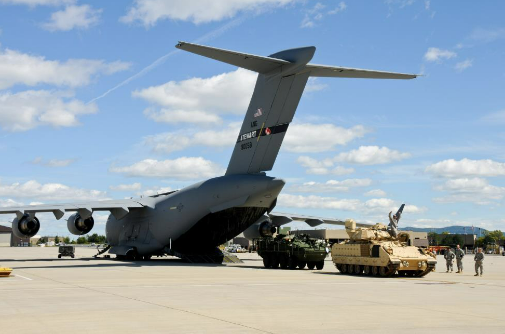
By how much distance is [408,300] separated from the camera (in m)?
13.6

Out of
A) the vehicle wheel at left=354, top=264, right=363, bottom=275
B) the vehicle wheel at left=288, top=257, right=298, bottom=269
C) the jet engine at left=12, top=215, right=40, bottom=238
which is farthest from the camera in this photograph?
the jet engine at left=12, top=215, right=40, bottom=238

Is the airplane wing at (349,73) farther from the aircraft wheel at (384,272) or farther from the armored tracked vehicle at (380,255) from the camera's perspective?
the aircraft wheel at (384,272)

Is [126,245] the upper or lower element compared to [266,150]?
lower

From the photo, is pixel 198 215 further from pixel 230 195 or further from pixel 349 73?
pixel 349 73

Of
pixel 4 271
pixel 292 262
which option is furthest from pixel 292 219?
pixel 4 271

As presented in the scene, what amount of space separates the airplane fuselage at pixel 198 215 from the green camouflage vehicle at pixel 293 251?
5.10 feet

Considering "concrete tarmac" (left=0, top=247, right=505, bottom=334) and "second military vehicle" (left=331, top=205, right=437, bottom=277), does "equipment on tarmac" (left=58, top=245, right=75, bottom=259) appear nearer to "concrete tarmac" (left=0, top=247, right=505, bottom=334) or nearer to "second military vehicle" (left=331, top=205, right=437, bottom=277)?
"second military vehicle" (left=331, top=205, right=437, bottom=277)

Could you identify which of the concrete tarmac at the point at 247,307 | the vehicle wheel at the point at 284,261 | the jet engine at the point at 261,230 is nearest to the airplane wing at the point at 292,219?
the jet engine at the point at 261,230

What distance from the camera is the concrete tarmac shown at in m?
9.39

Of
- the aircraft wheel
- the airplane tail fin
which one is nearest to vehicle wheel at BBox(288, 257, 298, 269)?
the airplane tail fin

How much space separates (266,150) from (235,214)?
153 inches

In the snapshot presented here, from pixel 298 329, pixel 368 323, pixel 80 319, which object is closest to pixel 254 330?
pixel 298 329

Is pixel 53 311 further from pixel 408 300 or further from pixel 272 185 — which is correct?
pixel 272 185

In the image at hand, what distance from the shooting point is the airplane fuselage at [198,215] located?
26984 mm
